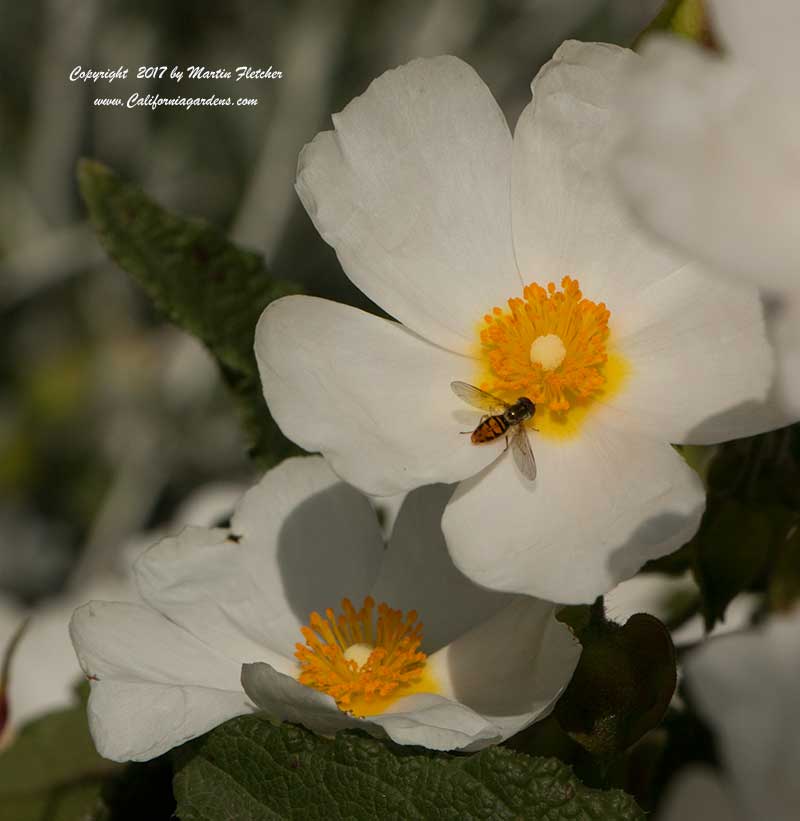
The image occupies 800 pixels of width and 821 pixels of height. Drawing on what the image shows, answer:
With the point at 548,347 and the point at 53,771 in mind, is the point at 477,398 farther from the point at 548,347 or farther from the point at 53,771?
the point at 53,771

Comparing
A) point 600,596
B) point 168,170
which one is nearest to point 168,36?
point 168,170

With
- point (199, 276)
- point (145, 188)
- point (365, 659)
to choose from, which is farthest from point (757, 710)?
point (145, 188)

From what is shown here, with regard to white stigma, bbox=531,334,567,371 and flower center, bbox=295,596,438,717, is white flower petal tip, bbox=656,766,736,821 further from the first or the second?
white stigma, bbox=531,334,567,371

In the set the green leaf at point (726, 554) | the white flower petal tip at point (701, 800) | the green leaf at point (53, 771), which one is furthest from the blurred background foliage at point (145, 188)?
the white flower petal tip at point (701, 800)

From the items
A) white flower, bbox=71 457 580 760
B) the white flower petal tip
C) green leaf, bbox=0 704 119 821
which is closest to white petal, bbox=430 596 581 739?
white flower, bbox=71 457 580 760

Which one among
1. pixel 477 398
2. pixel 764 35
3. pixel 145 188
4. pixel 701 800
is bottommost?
pixel 701 800

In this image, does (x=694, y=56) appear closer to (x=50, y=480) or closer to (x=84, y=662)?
(x=84, y=662)
